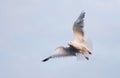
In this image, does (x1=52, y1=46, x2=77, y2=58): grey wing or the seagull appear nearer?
(x1=52, y1=46, x2=77, y2=58): grey wing

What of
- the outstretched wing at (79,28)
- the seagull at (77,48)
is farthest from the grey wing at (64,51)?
the outstretched wing at (79,28)

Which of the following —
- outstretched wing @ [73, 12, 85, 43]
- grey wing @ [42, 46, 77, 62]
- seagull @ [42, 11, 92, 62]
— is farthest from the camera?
outstretched wing @ [73, 12, 85, 43]

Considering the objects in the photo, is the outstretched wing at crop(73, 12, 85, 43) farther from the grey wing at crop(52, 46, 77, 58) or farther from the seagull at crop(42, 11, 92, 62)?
the grey wing at crop(52, 46, 77, 58)

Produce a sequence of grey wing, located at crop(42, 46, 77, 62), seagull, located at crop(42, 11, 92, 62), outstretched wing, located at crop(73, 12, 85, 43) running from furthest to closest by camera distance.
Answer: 1. outstretched wing, located at crop(73, 12, 85, 43)
2. seagull, located at crop(42, 11, 92, 62)
3. grey wing, located at crop(42, 46, 77, 62)

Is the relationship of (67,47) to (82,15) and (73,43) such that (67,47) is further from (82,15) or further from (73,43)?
(82,15)

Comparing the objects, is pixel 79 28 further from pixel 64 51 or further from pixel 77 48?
pixel 64 51

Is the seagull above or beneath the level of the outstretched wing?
beneath

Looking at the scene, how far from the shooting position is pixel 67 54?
42.6 feet

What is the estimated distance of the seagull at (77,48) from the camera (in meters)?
13.1

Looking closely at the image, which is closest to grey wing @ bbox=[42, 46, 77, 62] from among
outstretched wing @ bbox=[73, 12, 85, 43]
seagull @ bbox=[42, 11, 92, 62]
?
seagull @ bbox=[42, 11, 92, 62]

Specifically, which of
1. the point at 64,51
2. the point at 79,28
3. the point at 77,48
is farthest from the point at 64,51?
the point at 79,28

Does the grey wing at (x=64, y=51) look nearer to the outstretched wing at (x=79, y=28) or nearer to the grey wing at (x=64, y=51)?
the grey wing at (x=64, y=51)

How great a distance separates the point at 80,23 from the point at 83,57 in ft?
9.05

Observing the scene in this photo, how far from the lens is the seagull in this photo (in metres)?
13.1
